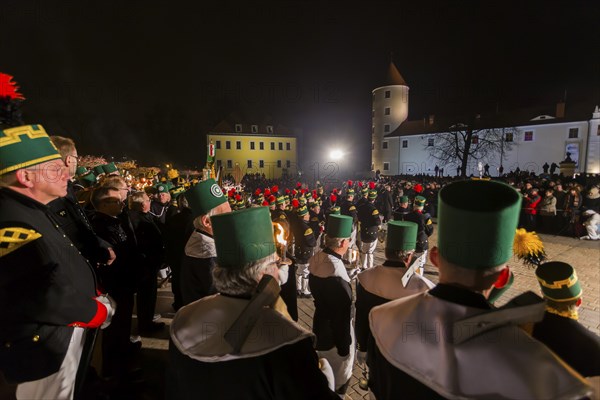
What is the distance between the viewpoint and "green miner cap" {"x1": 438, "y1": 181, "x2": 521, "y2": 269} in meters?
1.44

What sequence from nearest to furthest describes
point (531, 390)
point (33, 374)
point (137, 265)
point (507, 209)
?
point (531, 390), point (507, 209), point (33, 374), point (137, 265)

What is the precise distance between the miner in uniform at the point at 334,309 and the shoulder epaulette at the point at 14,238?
2.64 meters

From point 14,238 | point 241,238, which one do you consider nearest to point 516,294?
point 241,238

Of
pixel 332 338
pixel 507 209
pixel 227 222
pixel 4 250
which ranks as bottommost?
pixel 332 338

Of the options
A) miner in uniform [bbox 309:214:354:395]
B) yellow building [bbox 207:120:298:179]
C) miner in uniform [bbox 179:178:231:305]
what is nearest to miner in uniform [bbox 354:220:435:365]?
miner in uniform [bbox 309:214:354:395]

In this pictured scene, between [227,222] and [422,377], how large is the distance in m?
1.31

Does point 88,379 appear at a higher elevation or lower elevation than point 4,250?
lower

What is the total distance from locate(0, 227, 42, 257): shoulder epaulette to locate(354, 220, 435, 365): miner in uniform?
2.85 metres

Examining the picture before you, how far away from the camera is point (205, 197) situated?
3744 millimetres

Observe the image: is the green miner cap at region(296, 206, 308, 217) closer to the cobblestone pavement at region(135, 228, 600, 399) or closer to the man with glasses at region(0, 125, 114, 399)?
the cobblestone pavement at region(135, 228, 600, 399)

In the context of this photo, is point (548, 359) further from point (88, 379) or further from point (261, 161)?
point (261, 161)

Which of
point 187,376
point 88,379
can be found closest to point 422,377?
point 187,376

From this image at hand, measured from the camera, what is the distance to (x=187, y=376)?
1.59 m

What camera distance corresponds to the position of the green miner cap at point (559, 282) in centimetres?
219
